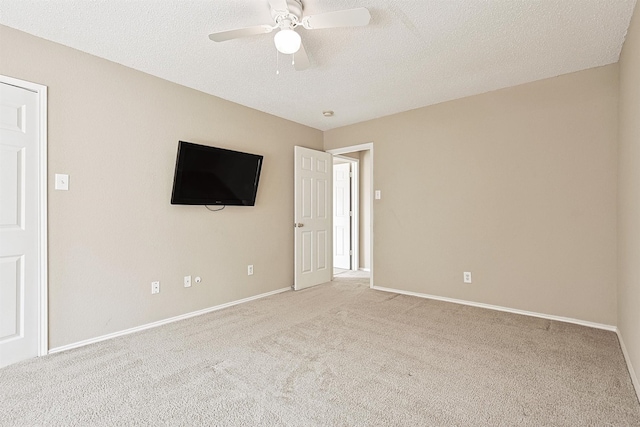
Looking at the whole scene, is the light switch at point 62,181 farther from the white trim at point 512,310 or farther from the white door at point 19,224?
the white trim at point 512,310

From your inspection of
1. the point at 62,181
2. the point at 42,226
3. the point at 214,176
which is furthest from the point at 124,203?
the point at 214,176

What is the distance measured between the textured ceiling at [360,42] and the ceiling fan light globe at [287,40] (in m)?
0.28

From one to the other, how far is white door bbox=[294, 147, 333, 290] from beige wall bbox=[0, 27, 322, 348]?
763 millimetres

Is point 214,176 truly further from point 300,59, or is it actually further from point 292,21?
point 292,21

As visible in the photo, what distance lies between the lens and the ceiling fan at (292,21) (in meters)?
1.81

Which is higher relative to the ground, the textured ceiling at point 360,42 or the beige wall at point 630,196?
the textured ceiling at point 360,42

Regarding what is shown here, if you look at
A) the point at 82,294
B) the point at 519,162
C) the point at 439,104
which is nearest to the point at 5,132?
the point at 82,294

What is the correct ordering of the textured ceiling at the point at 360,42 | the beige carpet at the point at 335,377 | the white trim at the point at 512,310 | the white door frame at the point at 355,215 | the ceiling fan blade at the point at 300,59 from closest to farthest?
the beige carpet at the point at 335,377 < the textured ceiling at the point at 360,42 < the ceiling fan blade at the point at 300,59 < the white trim at the point at 512,310 < the white door frame at the point at 355,215

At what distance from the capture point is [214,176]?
3.33 metres

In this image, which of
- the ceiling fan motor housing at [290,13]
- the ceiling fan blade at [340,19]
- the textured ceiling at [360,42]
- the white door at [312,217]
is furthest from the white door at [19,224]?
the white door at [312,217]

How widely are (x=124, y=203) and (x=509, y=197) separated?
3.77m

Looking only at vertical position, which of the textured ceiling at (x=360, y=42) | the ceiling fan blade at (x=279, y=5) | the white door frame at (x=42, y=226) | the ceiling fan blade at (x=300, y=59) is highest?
the textured ceiling at (x=360, y=42)

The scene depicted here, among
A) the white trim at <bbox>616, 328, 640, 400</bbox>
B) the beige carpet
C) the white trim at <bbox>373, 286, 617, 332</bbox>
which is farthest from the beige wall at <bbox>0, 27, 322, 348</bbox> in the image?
the white trim at <bbox>616, 328, 640, 400</bbox>

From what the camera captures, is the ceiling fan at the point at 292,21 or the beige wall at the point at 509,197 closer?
the ceiling fan at the point at 292,21
